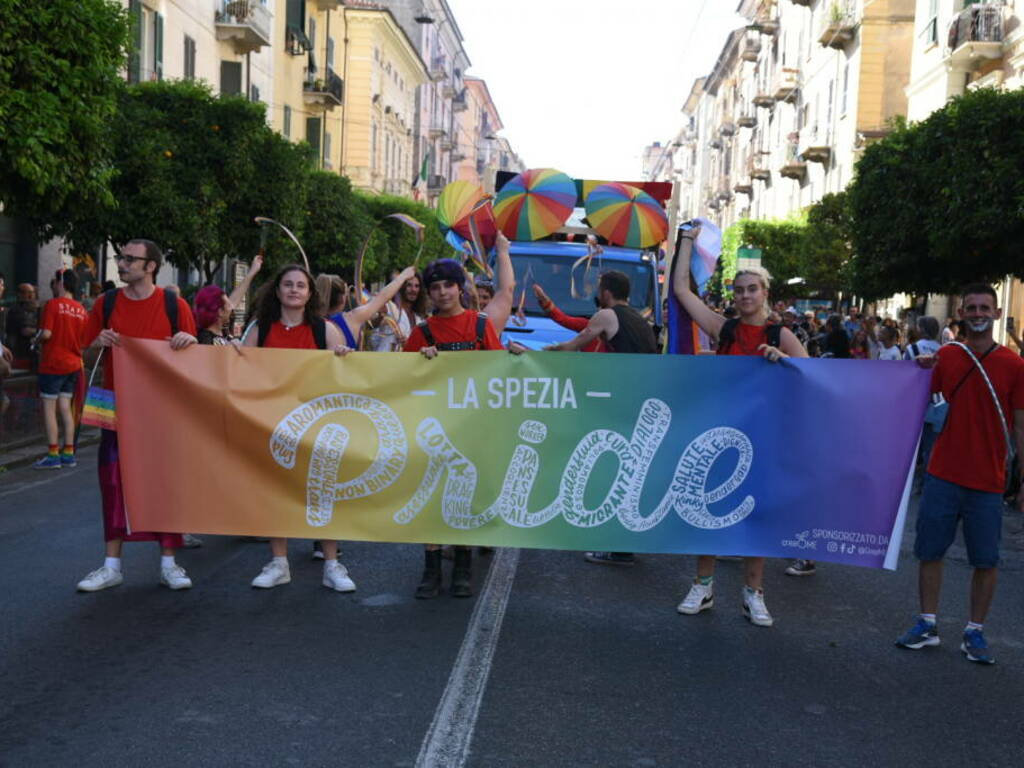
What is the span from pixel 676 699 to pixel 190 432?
9.98ft

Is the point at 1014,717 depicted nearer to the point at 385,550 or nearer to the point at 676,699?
the point at 676,699

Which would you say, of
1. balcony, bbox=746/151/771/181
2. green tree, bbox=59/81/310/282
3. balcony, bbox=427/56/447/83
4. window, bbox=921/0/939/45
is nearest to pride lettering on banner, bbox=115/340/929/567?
green tree, bbox=59/81/310/282

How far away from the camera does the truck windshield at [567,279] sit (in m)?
13.8

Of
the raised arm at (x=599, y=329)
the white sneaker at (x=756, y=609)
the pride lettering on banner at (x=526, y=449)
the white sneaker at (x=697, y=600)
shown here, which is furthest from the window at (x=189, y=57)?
the white sneaker at (x=756, y=609)

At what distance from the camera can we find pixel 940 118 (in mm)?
20609

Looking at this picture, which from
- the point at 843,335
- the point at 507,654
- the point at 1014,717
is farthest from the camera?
the point at 843,335

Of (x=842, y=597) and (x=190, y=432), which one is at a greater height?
(x=190, y=432)

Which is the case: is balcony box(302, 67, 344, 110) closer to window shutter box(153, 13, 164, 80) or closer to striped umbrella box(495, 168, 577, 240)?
window shutter box(153, 13, 164, 80)

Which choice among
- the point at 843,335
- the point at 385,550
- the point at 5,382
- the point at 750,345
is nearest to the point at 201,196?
the point at 5,382

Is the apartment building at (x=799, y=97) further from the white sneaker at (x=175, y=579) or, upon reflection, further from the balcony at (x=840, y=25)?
the white sneaker at (x=175, y=579)

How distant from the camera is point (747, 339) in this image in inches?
269

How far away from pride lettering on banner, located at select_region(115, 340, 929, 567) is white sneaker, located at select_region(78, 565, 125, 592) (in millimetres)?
496

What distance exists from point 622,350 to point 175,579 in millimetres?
3104

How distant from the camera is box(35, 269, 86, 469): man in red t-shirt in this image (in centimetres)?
1248
